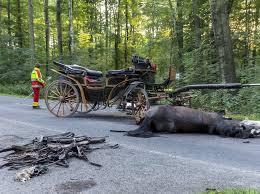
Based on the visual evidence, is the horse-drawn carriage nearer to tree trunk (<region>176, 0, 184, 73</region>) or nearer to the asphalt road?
the asphalt road

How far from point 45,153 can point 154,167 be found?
5.78ft

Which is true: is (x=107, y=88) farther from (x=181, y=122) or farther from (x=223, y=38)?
(x=223, y=38)

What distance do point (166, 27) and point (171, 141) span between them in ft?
59.8

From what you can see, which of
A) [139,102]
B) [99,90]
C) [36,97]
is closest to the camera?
[139,102]

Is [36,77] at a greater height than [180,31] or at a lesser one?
lesser

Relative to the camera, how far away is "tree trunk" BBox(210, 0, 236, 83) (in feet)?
42.7

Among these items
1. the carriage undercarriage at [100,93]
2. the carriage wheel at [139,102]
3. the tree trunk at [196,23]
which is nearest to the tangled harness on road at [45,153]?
the carriage wheel at [139,102]

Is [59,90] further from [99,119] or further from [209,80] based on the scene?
[209,80]

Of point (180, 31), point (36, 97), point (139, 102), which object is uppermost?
point (180, 31)

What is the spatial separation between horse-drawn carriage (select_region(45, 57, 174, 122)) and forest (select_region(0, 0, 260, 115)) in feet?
9.03

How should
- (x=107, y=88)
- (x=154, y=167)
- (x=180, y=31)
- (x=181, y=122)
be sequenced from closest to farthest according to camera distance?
(x=154, y=167) < (x=181, y=122) < (x=107, y=88) < (x=180, y=31)

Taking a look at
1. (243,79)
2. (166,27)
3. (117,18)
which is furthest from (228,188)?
(117,18)

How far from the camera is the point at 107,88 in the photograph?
32.1 feet

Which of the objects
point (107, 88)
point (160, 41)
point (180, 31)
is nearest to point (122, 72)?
point (107, 88)
